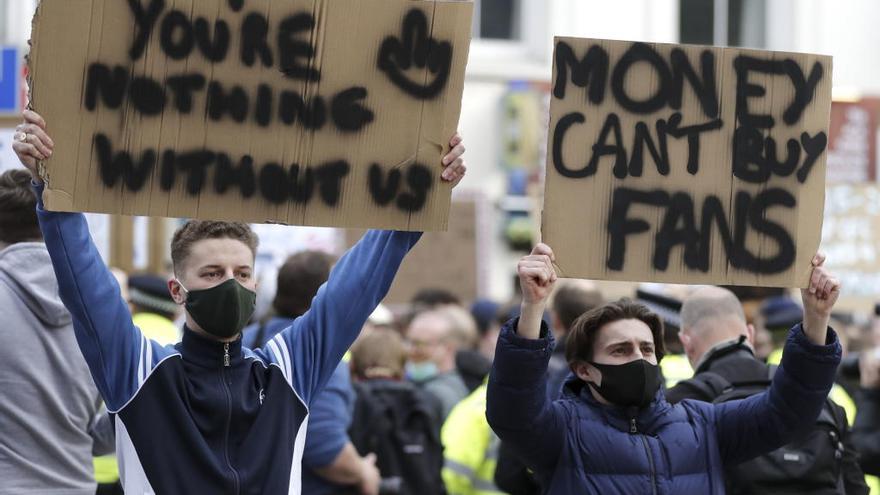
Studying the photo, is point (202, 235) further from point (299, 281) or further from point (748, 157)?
point (299, 281)

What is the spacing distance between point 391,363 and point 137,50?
318 centimetres

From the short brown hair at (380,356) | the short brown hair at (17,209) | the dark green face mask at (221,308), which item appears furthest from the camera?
the short brown hair at (380,356)

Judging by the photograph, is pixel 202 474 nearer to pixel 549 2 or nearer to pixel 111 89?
pixel 111 89

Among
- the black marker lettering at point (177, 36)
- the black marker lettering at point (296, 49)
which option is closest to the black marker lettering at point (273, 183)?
the black marker lettering at point (296, 49)

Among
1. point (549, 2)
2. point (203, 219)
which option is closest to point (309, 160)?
point (203, 219)

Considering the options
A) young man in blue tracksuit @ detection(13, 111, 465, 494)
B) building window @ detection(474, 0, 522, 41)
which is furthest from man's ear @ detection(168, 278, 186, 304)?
building window @ detection(474, 0, 522, 41)

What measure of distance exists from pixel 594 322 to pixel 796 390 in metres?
0.60

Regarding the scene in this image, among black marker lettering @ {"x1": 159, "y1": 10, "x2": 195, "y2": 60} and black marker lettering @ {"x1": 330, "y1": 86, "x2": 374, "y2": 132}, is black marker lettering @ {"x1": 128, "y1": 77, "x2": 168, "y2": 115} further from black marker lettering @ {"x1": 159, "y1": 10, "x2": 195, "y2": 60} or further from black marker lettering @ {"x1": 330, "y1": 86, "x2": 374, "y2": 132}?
black marker lettering @ {"x1": 330, "y1": 86, "x2": 374, "y2": 132}

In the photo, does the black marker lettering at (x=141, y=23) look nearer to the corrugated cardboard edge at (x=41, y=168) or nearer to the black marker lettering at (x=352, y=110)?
the corrugated cardboard edge at (x=41, y=168)

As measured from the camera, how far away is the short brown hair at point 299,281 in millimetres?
5410

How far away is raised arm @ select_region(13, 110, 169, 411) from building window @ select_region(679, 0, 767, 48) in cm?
1298

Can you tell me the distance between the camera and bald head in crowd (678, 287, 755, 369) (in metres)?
4.96

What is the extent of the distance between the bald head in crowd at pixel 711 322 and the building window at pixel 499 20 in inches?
425

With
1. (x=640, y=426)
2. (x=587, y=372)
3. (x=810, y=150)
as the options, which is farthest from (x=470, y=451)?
(x=810, y=150)
